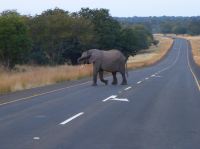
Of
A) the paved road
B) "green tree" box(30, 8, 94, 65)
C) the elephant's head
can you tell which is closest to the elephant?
the elephant's head

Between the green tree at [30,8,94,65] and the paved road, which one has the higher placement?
the paved road

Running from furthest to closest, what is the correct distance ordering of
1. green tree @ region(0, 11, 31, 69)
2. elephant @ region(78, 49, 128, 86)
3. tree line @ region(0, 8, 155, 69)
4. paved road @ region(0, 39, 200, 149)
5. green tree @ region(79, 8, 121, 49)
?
green tree @ region(79, 8, 121, 49), tree line @ region(0, 8, 155, 69), green tree @ region(0, 11, 31, 69), elephant @ region(78, 49, 128, 86), paved road @ region(0, 39, 200, 149)

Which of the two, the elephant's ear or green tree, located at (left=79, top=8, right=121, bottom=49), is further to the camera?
green tree, located at (left=79, top=8, right=121, bottom=49)

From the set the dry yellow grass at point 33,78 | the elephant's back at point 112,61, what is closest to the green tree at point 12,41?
the dry yellow grass at point 33,78

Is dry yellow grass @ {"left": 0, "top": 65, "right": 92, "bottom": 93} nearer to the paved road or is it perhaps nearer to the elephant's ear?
the elephant's ear

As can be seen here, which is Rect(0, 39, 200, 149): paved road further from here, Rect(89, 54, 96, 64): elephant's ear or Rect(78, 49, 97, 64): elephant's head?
Rect(78, 49, 97, 64): elephant's head

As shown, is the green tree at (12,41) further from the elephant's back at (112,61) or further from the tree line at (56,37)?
the elephant's back at (112,61)

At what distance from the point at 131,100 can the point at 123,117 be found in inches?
237

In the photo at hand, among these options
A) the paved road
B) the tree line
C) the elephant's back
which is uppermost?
the paved road

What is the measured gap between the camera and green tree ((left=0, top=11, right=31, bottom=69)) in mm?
61031

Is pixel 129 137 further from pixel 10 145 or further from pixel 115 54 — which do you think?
pixel 115 54

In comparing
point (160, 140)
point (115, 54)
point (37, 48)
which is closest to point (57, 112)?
point (160, 140)

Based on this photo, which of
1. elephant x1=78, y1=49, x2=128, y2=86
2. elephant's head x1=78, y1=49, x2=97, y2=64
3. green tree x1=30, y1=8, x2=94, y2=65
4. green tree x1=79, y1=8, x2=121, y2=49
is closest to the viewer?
elephant x1=78, y1=49, x2=128, y2=86

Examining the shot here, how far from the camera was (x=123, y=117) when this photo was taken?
16.3 meters
